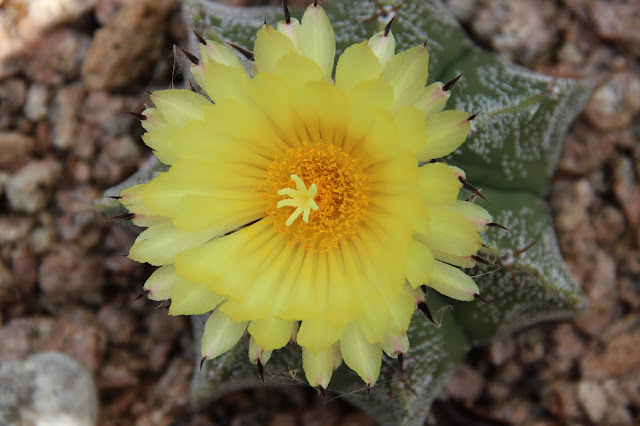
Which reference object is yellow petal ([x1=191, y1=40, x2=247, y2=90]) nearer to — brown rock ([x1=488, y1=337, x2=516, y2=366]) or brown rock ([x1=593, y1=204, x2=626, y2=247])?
brown rock ([x1=488, y1=337, x2=516, y2=366])

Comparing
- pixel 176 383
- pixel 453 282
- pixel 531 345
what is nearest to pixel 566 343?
pixel 531 345

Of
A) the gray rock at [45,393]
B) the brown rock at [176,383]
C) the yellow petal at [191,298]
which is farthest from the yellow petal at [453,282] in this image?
the gray rock at [45,393]

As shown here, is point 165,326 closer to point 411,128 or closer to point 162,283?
point 162,283

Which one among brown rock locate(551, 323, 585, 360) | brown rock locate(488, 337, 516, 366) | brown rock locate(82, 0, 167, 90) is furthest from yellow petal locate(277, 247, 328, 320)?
brown rock locate(82, 0, 167, 90)

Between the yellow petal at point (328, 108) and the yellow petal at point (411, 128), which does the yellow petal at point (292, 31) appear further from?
the yellow petal at point (411, 128)

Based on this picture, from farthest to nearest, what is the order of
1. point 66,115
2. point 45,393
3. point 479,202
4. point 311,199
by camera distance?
point 66,115, point 45,393, point 479,202, point 311,199

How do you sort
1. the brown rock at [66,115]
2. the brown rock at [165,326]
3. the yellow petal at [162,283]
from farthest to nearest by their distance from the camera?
the brown rock at [66,115] < the brown rock at [165,326] < the yellow petal at [162,283]

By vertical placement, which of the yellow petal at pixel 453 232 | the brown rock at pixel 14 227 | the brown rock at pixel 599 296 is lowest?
the brown rock at pixel 599 296
